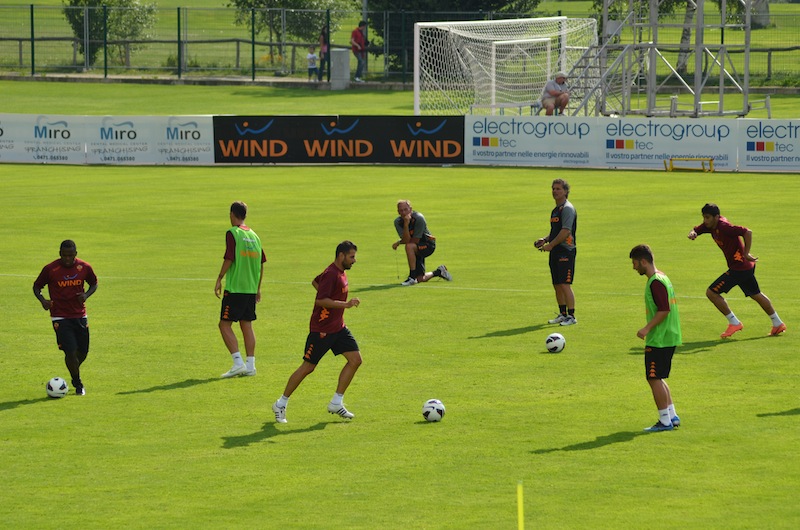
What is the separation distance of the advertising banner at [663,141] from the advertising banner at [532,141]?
0.59 m

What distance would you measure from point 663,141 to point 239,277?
27364 mm

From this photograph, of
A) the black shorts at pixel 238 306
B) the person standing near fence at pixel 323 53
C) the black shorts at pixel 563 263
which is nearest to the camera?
the black shorts at pixel 238 306

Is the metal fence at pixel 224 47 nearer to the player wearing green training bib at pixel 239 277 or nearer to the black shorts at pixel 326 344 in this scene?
the player wearing green training bib at pixel 239 277

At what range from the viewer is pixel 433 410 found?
48.1ft

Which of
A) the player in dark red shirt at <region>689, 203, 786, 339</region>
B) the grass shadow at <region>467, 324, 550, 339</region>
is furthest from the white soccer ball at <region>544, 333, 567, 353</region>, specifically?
the player in dark red shirt at <region>689, 203, 786, 339</region>

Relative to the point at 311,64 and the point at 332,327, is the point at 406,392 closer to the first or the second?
the point at 332,327

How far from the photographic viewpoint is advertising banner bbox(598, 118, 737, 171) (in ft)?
134

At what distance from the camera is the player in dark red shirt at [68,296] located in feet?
51.4

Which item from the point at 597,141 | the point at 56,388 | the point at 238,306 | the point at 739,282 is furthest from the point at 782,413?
the point at 597,141

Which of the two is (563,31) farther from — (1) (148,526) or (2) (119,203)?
(1) (148,526)

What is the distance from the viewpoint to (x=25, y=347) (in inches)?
743

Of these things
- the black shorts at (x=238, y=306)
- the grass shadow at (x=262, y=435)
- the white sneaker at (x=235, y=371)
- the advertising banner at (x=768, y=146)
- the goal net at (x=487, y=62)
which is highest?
the goal net at (x=487, y=62)

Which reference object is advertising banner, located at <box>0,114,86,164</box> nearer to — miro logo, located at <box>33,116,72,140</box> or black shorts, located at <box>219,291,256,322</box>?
miro logo, located at <box>33,116,72,140</box>

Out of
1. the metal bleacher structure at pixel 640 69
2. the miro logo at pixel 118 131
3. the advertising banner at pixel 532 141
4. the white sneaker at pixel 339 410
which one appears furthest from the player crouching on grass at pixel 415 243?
the metal bleacher structure at pixel 640 69
